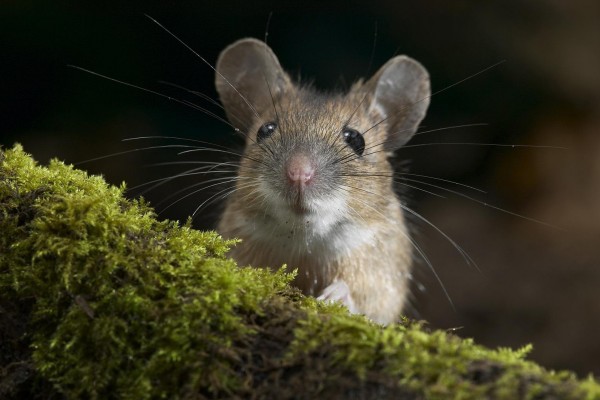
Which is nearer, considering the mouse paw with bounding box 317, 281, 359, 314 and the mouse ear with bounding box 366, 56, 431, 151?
the mouse paw with bounding box 317, 281, 359, 314

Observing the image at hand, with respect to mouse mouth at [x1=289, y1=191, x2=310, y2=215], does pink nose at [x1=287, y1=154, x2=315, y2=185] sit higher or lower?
higher

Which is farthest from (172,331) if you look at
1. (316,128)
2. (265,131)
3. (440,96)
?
(440,96)

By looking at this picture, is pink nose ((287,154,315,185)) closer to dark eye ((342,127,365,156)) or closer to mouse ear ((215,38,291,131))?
dark eye ((342,127,365,156))

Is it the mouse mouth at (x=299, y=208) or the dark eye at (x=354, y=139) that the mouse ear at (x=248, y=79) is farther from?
the mouse mouth at (x=299, y=208)

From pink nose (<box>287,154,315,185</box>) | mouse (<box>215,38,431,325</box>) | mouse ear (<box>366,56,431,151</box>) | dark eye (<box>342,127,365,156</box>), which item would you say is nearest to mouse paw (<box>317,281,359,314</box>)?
mouse (<box>215,38,431,325</box>)

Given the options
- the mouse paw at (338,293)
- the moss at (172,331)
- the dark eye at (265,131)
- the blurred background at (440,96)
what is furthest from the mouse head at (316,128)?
the blurred background at (440,96)

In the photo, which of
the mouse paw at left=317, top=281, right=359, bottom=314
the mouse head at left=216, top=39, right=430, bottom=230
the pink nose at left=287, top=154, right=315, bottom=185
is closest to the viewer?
the pink nose at left=287, top=154, right=315, bottom=185

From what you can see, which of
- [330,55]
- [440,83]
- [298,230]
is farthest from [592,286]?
[298,230]

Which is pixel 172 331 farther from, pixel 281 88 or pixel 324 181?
pixel 281 88

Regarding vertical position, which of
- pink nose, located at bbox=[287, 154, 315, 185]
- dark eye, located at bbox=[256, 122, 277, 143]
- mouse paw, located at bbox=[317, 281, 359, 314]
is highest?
dark eye, located at bbox=[256, 122, 277, 143]
